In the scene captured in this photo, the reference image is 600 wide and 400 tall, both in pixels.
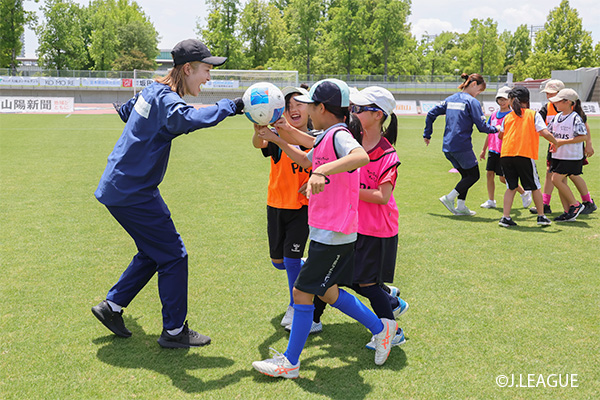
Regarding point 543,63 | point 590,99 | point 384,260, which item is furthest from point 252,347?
point 543,63

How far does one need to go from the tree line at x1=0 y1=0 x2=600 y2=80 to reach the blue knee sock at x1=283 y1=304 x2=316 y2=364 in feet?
187

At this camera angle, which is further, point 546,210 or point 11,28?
point 11,28

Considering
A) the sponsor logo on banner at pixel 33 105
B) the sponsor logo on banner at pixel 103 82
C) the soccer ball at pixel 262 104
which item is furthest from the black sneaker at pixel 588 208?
the sponsor logo on banner at pixel 103 82

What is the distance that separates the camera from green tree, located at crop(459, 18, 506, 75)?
2542 inches

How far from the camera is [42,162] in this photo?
42.3ft

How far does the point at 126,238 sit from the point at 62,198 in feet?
10.0

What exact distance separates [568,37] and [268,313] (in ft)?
200

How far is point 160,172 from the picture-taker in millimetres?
3670

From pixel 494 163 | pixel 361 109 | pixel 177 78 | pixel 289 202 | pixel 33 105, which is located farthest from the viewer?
pixel 33 105

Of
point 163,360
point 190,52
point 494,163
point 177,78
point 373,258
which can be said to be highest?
point 190,52

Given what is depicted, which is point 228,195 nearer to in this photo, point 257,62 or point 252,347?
point 252,347

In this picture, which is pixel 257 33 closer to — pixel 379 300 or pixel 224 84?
pixel 224 84

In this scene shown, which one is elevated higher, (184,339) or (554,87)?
(554,87)

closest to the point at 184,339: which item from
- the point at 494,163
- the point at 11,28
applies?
the point at 494,163
